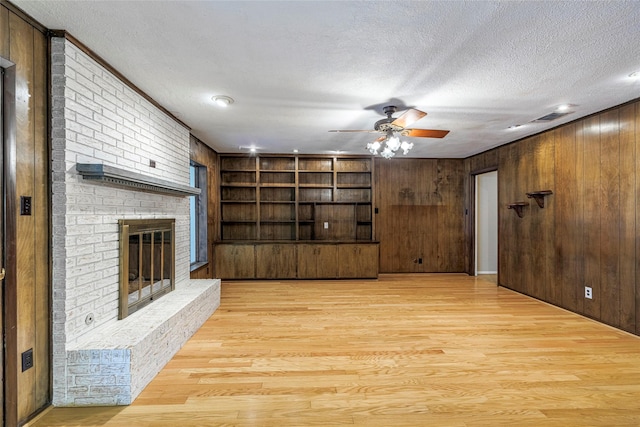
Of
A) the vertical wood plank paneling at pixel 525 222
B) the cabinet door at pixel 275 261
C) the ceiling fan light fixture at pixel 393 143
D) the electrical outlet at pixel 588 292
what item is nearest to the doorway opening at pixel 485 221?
the vertical wood plank paneling at pixel 525 222

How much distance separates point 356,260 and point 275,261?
152cm

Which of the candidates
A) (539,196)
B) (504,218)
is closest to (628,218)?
(539,196)

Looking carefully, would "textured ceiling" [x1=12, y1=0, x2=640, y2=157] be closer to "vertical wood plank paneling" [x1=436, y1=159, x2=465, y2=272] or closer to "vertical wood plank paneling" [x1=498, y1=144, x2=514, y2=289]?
"vertical wood plank paneling" [x1=498, y1=144, x2=514, y2=289]

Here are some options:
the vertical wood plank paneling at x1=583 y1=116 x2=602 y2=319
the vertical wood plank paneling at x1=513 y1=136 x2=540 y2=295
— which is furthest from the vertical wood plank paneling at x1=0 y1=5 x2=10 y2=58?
the vertical wood plank paneling at x1=513 y1=136 x2=540 y2=295

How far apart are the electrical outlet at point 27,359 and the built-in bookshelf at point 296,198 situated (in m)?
4.10

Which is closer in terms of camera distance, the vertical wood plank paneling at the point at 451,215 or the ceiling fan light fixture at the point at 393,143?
the ceiling fan light fixture at the point at 393,143

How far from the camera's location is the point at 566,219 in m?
3.82

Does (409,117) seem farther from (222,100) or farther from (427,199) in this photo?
(427,199)

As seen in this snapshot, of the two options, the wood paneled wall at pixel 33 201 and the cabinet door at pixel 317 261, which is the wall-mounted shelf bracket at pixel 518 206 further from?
the wood paneled wall at pixel 33 201

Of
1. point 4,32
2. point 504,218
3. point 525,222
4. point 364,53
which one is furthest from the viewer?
point 504,218

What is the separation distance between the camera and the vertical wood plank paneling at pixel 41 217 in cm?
182

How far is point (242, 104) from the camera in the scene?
3.09 metres

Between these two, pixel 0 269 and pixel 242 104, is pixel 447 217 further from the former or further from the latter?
pixel 0 269

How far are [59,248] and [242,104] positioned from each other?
6.58 feet
